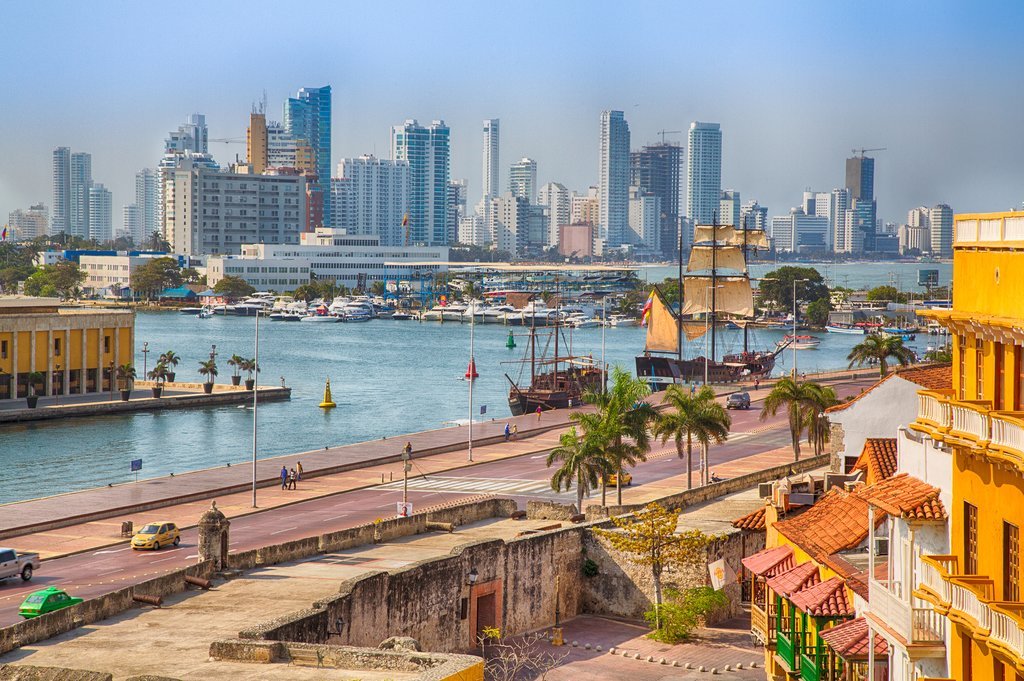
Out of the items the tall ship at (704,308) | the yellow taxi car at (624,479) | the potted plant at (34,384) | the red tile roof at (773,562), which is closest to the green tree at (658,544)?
the red tile roof at (773,562)

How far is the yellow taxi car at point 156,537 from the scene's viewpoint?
142ft

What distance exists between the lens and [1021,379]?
15.4m

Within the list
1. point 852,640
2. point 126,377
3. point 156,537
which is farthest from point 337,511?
point 126,377

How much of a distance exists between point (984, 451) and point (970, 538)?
5.22 feet

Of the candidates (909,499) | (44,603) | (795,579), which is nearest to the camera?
(909,499)

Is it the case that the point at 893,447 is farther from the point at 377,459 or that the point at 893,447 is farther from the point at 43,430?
the point at 43,430

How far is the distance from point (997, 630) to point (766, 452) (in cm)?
5486

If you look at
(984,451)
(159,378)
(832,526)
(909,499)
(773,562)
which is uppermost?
(984,451)

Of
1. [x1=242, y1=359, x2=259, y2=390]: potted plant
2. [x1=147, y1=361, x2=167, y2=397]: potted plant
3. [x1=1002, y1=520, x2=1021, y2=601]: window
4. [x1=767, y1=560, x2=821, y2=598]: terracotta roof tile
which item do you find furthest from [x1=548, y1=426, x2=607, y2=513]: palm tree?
[x1=147, y1=361, x2=167, y2=397]: potted plant

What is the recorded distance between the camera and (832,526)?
25.1 metres

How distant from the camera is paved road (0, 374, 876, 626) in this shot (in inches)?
1511

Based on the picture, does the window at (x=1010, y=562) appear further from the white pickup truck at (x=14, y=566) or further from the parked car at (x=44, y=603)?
the white pickup truck at (x=14, y=566)

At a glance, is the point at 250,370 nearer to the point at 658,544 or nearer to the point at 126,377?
the point at 126,377

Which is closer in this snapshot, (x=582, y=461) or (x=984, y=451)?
(x=984, y=451)
